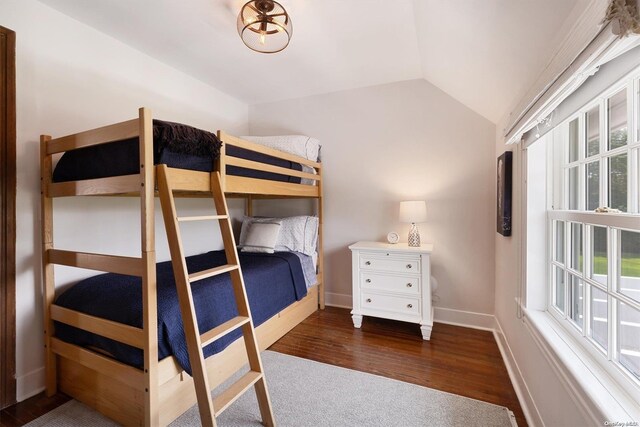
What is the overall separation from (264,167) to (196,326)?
130 centimetres

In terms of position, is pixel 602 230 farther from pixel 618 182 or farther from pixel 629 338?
pixel 629 338

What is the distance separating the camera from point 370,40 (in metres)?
2.22

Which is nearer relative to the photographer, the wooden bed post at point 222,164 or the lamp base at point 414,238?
the wooden bed post at point 222,164

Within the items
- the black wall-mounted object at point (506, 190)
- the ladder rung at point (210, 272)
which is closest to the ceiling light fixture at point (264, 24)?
the ladder rung at point (210, 272)

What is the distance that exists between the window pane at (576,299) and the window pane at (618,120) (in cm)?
67

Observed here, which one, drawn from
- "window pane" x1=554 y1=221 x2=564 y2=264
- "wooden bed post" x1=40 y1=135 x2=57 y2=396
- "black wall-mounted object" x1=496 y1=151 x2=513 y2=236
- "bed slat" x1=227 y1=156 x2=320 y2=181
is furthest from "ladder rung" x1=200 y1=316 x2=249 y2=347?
"black wall-mounted object" x1=496 y1=151 x2=513 y2=236

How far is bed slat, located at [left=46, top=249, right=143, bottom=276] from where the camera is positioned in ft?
4.52

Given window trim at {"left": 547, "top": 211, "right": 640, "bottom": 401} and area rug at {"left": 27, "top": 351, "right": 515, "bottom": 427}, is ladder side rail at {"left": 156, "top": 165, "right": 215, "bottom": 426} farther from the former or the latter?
window trim at {"left": 547, "top": 211, "right": 640, "bottom": 401}

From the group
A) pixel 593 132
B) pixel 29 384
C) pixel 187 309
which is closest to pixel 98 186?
pixel 187 309

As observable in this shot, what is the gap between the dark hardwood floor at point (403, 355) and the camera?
5.65 feet

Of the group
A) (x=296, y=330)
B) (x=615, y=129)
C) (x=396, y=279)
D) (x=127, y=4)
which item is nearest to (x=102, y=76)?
(x=127, y=4)

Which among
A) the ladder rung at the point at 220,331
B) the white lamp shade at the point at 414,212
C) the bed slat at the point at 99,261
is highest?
the white lamp shade at the point at 414,212

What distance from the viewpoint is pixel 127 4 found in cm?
185

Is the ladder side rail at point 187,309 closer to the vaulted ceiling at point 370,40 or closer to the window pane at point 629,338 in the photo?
the vaulted ceiling at point 370,40
